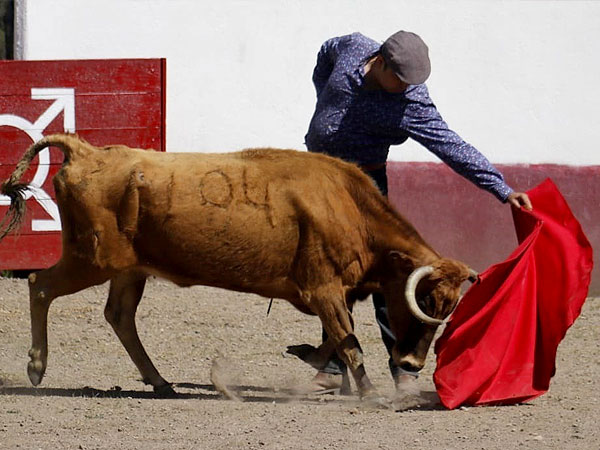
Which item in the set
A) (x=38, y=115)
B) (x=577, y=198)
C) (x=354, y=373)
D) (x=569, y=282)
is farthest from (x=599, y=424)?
(x=38, y=115)

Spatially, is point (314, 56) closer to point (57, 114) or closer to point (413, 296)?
point (57, 114)

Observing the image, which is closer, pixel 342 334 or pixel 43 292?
pixel 342 334

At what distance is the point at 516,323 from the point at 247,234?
1.29 meters

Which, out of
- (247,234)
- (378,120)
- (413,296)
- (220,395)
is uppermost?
(378,120)

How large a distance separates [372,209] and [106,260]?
49.4 inches

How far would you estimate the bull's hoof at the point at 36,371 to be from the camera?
6344mm

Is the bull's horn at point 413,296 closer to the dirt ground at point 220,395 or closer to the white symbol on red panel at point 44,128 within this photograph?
the dirt ground at point 220,395

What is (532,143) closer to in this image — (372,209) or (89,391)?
(372,209)

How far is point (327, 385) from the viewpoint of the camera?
6570mm

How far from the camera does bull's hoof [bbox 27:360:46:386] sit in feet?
20.8

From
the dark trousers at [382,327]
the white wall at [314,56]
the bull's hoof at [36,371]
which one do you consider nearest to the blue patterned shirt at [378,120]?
the dark trousers at [382,327]

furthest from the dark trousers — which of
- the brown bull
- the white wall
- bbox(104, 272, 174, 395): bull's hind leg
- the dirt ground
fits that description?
the white wall

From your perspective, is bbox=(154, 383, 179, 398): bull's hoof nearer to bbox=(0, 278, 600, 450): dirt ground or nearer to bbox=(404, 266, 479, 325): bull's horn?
bbox=(0, 278, 600, 450): dirt ground

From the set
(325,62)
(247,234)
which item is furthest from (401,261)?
(325,62)
